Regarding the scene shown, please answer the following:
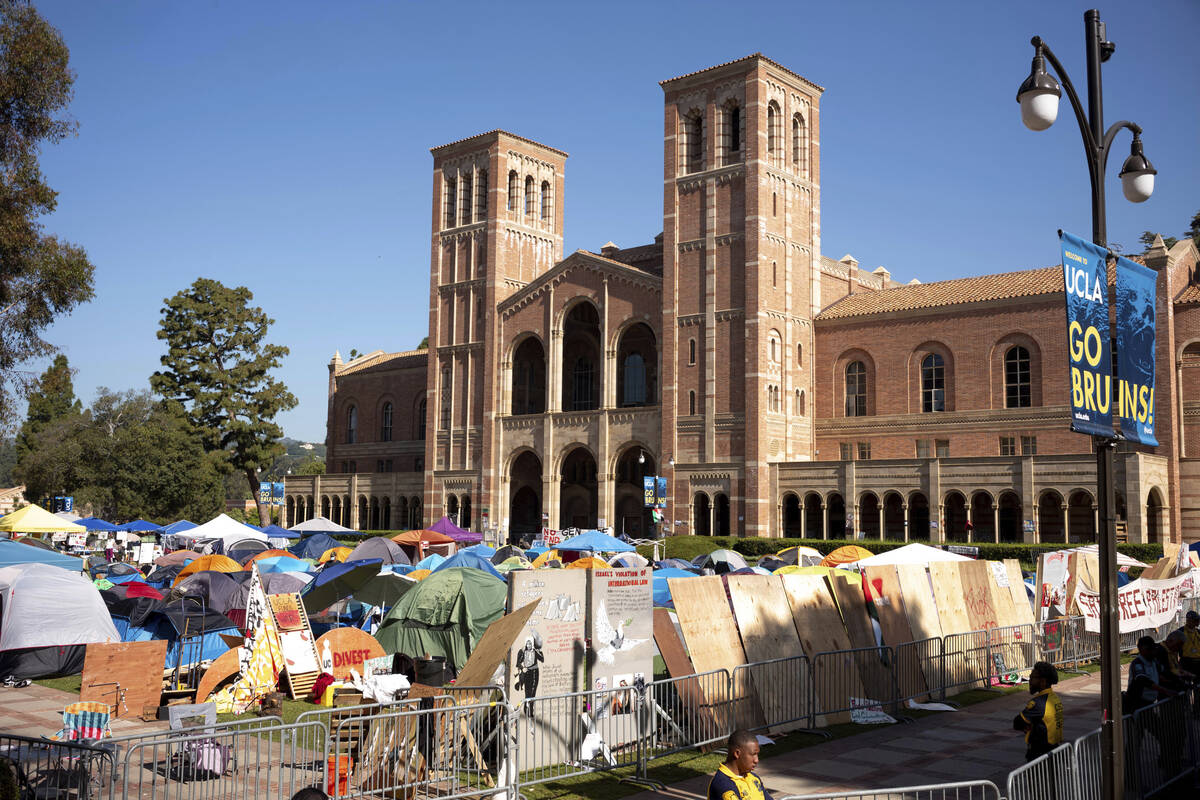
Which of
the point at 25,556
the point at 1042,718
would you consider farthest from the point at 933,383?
the point at 1042,718

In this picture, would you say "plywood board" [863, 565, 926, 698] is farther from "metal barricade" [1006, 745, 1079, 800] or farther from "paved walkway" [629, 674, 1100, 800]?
"metal barricade" [1006, 745, 1079, 800]

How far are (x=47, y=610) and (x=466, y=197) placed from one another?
46850 mm

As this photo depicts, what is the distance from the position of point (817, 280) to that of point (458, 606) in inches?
1403

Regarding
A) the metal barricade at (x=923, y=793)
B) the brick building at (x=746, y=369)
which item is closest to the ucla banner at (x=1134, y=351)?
the metal barricade at (x=923, y=793)

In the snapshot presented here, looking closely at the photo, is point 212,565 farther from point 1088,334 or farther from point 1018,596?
point 1088,334

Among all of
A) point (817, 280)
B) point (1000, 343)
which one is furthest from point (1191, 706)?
point (817, 280)

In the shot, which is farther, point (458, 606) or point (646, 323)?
point (646, 323)

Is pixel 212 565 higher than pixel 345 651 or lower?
higher

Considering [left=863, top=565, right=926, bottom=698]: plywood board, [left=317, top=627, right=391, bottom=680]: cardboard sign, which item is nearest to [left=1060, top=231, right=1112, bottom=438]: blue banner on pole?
[left=863, top=565, right=926, bottom=698]: plywood board

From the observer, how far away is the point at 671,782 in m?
11.4

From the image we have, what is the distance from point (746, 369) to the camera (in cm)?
4553

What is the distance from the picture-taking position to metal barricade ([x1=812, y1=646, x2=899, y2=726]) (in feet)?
47.0

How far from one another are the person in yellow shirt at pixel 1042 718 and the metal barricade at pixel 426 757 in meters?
4.86

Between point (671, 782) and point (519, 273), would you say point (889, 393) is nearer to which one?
point (519, 273)
